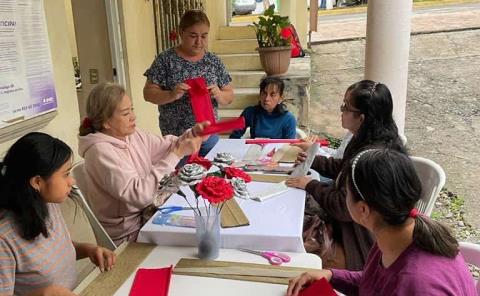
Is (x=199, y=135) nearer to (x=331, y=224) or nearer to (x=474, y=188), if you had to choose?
(x=331, y=224)

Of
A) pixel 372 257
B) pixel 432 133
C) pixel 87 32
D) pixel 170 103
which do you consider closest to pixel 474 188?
pixel 432 133

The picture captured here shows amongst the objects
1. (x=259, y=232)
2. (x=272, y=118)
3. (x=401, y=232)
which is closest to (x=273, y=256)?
(x=259, y=232)

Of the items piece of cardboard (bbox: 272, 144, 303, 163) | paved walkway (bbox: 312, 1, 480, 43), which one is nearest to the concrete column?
piece of cardboard (bbox: 272, 144, 303, 163)

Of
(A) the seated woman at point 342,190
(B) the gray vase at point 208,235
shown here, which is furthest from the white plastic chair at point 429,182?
(B) the gray vase at point 208,235

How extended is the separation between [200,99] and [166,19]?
2.67 m

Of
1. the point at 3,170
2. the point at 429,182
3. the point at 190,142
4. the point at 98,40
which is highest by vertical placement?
the point at 98,40

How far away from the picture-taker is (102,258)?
1527mm

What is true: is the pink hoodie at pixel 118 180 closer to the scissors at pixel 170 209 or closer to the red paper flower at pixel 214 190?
the scissors at pixel 170 209

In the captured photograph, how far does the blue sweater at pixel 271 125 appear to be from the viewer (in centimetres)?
328

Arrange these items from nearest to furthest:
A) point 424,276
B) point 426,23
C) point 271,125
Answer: point 424,276, point 271,125, point 426,23

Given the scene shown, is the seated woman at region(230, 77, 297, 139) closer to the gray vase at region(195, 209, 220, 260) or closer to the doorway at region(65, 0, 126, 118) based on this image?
the doorway at region(65, 0, 126, 118)

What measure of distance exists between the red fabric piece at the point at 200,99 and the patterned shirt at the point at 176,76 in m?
0.10

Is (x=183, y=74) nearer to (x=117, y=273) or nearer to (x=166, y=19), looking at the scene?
(x=117, y=273)

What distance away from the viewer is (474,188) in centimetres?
436
